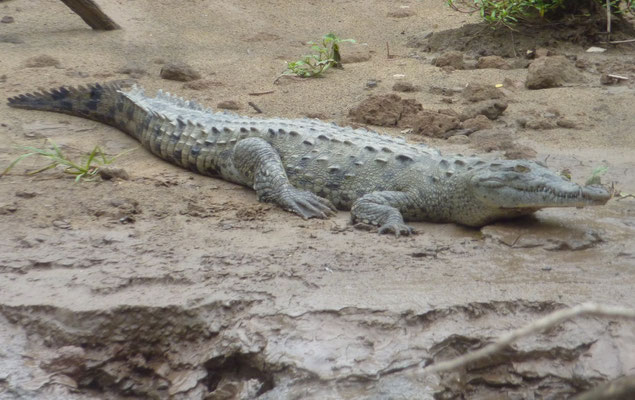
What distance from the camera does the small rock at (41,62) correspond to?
804 cm

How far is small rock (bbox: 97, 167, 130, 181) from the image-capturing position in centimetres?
523

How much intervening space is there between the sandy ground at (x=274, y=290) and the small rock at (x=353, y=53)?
304cm

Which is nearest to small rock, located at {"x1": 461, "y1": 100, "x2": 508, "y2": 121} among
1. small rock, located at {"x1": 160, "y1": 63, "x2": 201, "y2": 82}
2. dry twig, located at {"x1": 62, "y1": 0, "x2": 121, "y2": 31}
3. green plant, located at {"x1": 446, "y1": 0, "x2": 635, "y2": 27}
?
green plant, located at {"x1": 446, "y1": 0, "x2": 635, "y2": 27}

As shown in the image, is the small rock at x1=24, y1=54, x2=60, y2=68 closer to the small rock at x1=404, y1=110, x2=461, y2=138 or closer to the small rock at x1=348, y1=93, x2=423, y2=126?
the small rock at x1=348, y1=93, x2=423, y2=126

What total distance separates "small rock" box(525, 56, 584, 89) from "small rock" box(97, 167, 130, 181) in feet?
13.8

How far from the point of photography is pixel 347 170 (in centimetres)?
509

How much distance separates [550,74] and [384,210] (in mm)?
3538

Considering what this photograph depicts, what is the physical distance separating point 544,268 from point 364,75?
15.5 ft

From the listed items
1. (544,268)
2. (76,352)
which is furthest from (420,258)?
(76,352)

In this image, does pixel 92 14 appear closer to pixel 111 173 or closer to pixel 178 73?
pixel 178 73

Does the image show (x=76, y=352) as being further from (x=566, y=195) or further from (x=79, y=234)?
(x=566, y=195)

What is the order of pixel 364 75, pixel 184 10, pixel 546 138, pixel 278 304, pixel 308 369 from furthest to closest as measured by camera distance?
pixel 184 10
pixel 364 75
pixel 546 138
pixel 278 304
pixel 308 369

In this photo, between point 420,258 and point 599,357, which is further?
point 420,258

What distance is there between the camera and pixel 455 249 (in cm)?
412
